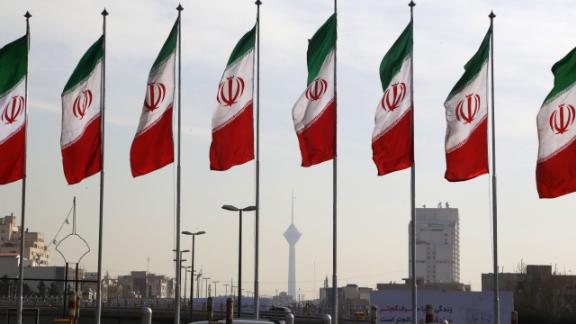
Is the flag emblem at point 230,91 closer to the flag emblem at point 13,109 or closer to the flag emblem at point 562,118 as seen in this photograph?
the flag emblem at point 13,109

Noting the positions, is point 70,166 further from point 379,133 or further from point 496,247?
point 496,247

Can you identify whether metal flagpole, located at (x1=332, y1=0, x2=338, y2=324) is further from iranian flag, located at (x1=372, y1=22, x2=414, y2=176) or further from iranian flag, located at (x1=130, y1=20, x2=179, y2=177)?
iranian flag, located at (x1=130, y1=20, x2=179, y2=177)

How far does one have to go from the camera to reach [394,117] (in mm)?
32438

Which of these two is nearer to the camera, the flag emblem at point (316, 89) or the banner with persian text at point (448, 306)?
the flag emblem at point (316, 89)

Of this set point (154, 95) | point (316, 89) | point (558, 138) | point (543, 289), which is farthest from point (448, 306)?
point (543, 289)

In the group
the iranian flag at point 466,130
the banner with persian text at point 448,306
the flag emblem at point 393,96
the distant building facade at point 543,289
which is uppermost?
the flag emblem at point 393,96

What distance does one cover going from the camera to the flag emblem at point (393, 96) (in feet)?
107

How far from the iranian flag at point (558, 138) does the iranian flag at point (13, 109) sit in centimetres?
1400

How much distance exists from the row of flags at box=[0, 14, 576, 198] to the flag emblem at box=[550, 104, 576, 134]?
1.13 metres

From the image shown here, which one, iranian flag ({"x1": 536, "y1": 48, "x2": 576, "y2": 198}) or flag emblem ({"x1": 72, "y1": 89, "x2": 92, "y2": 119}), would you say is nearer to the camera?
iranian flag ({"x1": 536, "y1": 48, "x2": 576, "y2": 198})

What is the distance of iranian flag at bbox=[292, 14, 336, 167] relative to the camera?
108 feet

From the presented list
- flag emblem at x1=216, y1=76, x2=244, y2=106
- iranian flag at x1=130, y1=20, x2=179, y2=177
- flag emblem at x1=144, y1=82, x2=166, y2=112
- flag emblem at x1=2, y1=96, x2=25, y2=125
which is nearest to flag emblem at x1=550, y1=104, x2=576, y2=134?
flag emblem at x1=216, y1=76, x2=244, y2=106

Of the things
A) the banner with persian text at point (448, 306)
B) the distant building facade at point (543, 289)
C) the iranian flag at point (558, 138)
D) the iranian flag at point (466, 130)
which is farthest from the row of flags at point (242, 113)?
the distant building facade at point (543, 289)

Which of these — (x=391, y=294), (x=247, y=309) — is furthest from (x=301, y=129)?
(x=247, y=309)
